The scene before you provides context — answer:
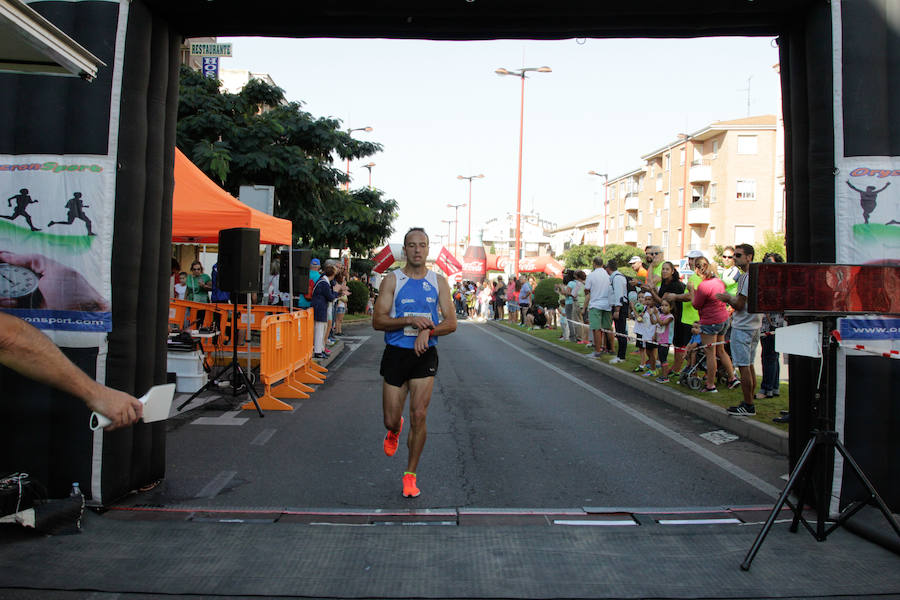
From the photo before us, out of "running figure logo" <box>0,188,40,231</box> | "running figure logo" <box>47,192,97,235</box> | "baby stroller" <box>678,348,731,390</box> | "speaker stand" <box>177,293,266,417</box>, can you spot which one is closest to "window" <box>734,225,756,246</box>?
"baby stroller" <box>678,348,731,390</box>

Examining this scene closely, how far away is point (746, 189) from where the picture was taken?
58.4 meters

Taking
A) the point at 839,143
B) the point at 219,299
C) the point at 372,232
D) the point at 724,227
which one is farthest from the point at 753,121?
the point at 839,143

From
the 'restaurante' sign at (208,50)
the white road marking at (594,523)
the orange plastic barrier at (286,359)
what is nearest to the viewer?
the white road marking at (594,523)

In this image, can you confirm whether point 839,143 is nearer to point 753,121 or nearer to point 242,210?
point 242,210

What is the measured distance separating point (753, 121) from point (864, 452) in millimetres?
59870

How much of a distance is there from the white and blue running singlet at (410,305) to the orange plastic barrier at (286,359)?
413 cm

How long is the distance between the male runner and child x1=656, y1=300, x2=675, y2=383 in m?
6.60

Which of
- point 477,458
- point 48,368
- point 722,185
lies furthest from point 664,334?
point 722,185

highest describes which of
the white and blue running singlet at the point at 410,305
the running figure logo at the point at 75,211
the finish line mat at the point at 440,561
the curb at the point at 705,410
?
the running figure logo at the point at 75,211

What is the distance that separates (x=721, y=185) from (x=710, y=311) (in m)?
53.6

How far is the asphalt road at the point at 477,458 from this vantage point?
5514 millimetres

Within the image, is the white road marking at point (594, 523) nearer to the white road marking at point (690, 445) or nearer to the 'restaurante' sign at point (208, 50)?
the white road marking at point (690, 445)

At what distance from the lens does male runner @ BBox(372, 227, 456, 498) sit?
5.39 meters

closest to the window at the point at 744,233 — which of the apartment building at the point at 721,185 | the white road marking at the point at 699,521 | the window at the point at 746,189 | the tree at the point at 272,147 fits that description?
the apartment building at the point at 721,185
